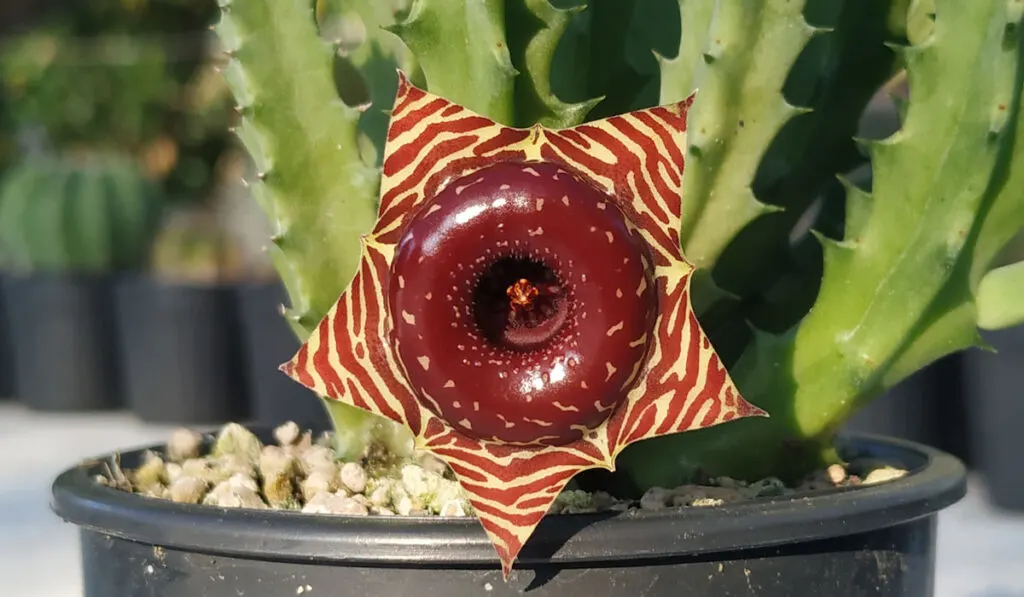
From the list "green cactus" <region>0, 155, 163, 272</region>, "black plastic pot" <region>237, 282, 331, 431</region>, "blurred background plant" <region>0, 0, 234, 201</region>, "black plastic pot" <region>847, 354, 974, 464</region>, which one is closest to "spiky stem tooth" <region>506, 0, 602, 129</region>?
"black plastic pot" <region>847, 354, 974, 464</region>

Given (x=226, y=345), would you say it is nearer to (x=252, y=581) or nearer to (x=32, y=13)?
(x=252, y=581)

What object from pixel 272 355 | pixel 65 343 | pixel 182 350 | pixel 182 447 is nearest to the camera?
pixel 182 447

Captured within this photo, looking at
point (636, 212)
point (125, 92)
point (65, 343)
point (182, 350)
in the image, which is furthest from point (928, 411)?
point (125, 92)

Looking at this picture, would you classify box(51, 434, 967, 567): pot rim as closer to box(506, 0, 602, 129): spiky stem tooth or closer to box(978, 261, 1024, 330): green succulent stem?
box(978, 261, 1024, 330): green succulent stem

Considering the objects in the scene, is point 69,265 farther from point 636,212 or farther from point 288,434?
point 636,212

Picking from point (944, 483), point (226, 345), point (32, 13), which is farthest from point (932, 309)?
point (32, 13)
